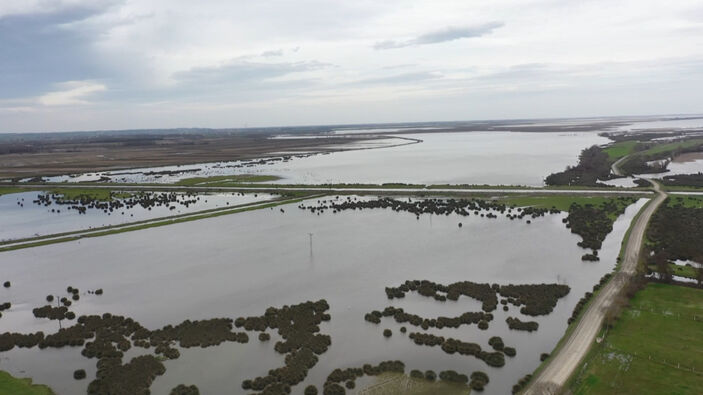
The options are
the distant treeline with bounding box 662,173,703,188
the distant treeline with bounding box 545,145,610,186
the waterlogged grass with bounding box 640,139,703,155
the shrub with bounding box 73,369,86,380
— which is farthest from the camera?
the waterlogged grass with bounding box 640,139,703,155

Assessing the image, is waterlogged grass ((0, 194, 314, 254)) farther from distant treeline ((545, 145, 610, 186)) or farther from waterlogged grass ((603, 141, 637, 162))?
waterlogged grass ((603, 141, 637, 162))

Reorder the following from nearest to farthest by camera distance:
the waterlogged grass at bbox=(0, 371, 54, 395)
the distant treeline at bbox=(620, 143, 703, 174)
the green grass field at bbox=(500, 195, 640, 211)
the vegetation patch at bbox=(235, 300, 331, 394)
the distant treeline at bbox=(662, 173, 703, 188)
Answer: the waterlogged grass at bbox=(0, 371, 54, 395)
the vegetation patch at bbox=(235, 300, 331, 394)
the green grass field at bbox=(500, 195, 640, 211)
the distant treeline at bbox=(662, 173, 703, 188)
the distant treeline at bbox=(620, 143, 703, 174)

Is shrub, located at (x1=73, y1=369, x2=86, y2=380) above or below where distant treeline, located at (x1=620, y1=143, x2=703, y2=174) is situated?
below

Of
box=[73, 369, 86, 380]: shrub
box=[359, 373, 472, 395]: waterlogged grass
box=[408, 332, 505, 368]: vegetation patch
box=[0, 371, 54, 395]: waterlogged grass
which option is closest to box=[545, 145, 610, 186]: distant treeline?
box=[408, 332, 505, 368]: vegetation patch

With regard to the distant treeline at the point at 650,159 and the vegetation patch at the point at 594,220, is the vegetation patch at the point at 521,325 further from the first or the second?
the distant treeline at the point at 650,159

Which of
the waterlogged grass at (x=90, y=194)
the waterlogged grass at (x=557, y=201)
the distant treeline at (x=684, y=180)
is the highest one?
the waterlogged grass at (x=90, y=194)

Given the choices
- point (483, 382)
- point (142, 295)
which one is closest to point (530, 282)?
point (483, 382)

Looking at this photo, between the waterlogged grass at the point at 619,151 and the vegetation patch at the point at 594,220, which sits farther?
the waterlogged grass at the point at 619,151

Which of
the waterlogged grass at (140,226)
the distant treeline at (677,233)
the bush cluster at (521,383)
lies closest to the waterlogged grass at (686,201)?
the distant treeline at (677,233)
